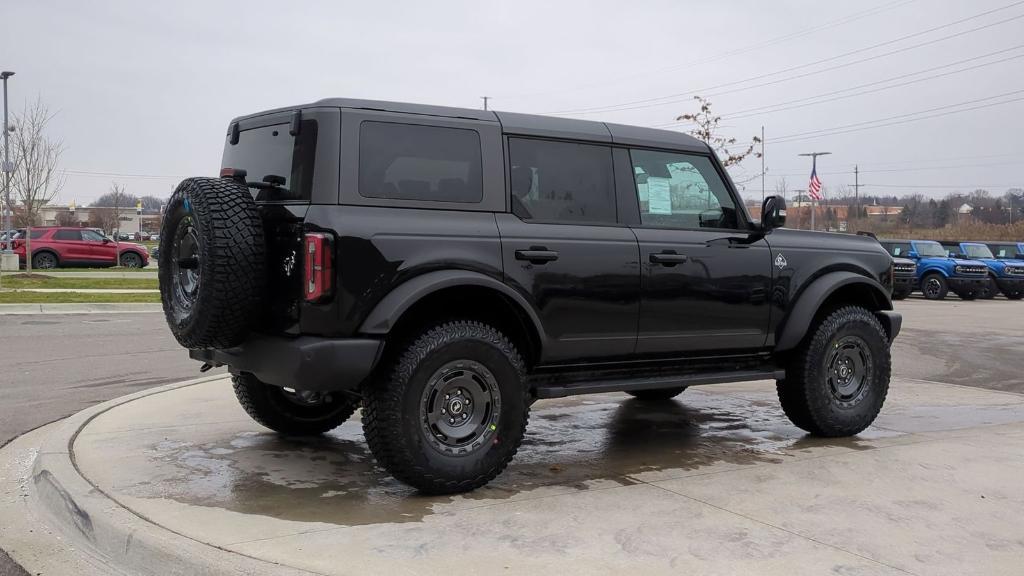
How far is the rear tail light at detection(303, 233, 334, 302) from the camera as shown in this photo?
15.2 feet

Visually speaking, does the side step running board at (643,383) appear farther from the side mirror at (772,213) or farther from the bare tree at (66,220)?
the bare tree at (66,220)

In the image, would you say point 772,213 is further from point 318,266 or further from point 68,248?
point 68,248

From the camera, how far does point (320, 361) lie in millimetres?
4625

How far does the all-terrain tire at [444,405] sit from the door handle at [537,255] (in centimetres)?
44

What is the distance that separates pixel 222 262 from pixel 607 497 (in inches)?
92.7

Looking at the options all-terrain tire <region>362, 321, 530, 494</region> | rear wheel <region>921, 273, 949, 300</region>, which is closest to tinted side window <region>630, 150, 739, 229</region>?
all-terrain tire <region>362, 321, 530, 494</region>


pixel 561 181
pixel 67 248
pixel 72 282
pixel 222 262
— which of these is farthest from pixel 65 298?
pixel 67 248

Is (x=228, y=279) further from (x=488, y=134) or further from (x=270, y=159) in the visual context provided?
(x=488, y=134)

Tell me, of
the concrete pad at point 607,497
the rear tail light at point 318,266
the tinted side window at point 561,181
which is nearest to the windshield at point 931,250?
the concrete pad at point 607,497

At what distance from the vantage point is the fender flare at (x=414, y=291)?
473cm

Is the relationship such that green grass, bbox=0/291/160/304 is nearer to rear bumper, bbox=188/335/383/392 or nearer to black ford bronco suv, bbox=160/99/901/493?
black ford bronco suv, bbox=160/99/901/493

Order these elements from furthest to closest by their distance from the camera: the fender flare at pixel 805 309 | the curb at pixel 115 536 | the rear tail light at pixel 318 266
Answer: the fender flare at pixel 805 309, the rear tail light at pixel 318 266, the curb at pixel 115 536

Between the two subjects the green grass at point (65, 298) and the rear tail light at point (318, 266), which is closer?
the rear tail light at point (318, 266)

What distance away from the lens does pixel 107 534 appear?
4262mm
